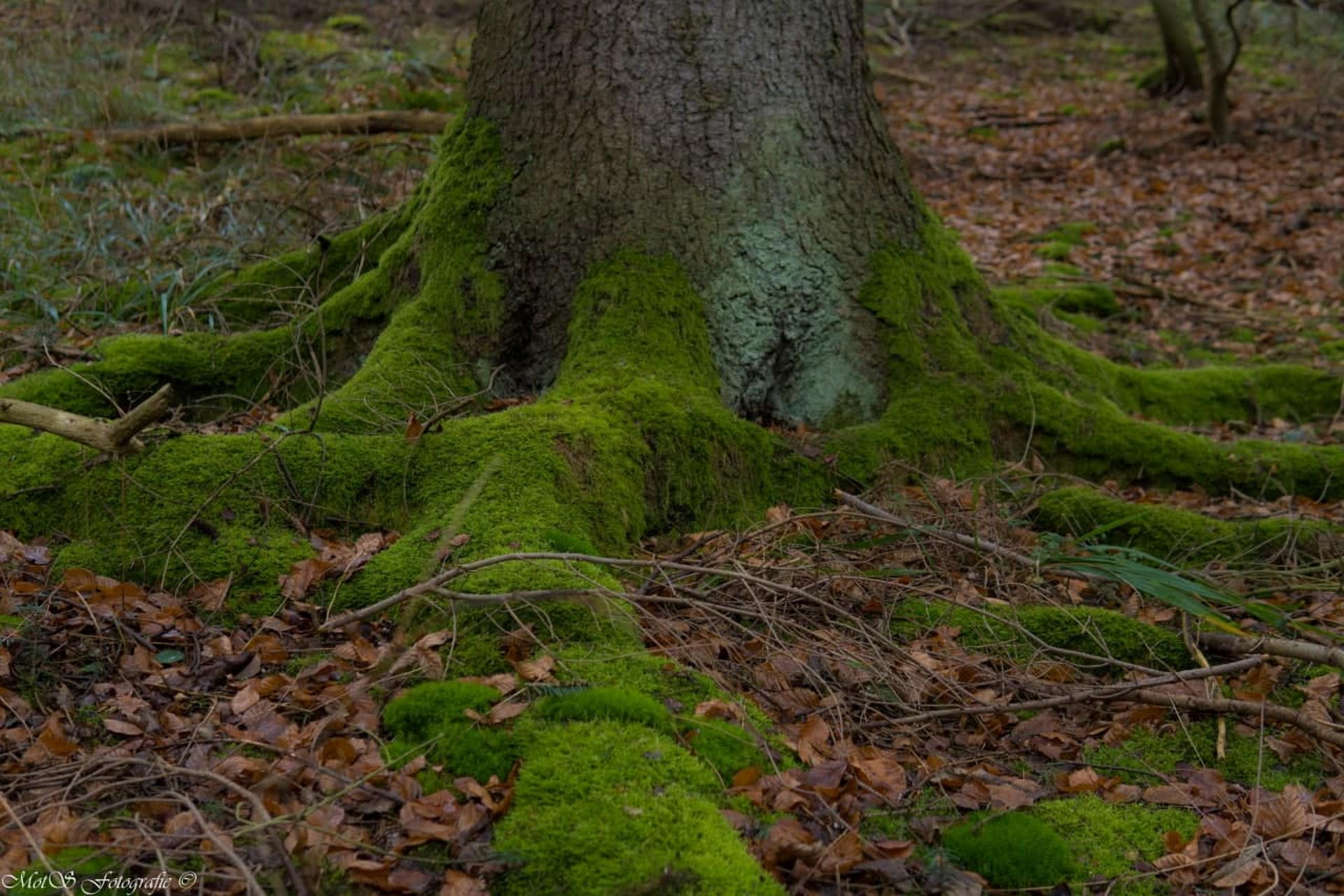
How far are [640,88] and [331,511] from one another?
2.32 m

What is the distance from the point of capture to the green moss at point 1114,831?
2.73m

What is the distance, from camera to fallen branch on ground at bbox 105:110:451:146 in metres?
9.30

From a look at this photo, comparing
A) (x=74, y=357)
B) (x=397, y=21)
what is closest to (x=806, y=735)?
(x=74, y=357)

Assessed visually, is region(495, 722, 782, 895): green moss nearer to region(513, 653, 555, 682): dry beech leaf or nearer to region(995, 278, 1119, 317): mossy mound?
region(513, 653, 555, 682): dry beech leaf

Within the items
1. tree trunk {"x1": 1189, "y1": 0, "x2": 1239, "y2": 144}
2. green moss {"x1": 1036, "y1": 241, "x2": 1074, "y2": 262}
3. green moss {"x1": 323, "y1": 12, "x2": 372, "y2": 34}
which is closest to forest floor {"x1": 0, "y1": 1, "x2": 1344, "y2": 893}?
green moss {"x1": 1036, "y1": 241, "x2": 1074, "y2": 262}

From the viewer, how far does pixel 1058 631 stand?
378 centimetres

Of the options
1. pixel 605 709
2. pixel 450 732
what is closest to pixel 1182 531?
pixel 605 709

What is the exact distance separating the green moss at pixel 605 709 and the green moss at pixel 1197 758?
1368 mm

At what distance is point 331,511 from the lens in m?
3.93

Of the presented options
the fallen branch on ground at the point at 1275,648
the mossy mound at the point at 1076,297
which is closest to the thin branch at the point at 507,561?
the fallen branch on ground at the point at 1275,648

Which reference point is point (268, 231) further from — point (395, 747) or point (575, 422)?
point (395, 747)

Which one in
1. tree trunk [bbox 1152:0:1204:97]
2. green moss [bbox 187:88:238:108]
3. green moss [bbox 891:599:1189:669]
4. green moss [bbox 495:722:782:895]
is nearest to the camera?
green moss [bbox 495:722:782:895]

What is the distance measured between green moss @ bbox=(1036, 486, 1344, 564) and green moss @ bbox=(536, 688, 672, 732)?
8.25ft

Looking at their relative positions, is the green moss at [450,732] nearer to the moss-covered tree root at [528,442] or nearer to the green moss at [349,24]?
the moss-covered tree root at [528,442]
